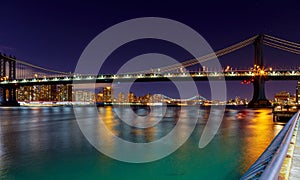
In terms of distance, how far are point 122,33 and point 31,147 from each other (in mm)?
28285

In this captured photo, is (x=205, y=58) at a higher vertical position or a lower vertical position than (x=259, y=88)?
higher

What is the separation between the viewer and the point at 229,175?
21.5 ft

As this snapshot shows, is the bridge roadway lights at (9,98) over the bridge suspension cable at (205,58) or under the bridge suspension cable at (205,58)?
under

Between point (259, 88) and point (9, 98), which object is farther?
point (9, 98)

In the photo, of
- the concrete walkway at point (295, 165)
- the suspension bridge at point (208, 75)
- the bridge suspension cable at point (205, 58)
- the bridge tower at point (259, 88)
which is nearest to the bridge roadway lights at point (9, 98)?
the suspension bridge at point (208, 75)

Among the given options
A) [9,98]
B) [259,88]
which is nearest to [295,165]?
[259,88]

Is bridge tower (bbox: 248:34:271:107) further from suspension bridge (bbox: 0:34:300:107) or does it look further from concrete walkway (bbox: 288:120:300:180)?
concrete walkway (bbox: 288:120:300:180)

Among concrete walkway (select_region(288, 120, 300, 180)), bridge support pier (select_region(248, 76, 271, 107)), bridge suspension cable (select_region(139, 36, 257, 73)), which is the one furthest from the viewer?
bridge suspension cable (select_region(139, 36, 257, 73))

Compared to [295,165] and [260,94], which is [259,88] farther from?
[295,165]

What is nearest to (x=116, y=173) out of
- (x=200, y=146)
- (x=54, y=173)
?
(x=54, y=173)

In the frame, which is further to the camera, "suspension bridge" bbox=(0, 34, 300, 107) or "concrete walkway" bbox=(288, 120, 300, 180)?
"suspension bridge" bbox=(0, 34, 300, 107)

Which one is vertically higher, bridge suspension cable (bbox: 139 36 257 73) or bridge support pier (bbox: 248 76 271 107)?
bridge suspension cable (bbox: 139 36 257 73)

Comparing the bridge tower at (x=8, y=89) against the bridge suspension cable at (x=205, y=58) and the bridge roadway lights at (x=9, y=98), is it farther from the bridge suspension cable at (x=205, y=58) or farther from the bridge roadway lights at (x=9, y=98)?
the bridge suspension cable at (x=205, y=58)

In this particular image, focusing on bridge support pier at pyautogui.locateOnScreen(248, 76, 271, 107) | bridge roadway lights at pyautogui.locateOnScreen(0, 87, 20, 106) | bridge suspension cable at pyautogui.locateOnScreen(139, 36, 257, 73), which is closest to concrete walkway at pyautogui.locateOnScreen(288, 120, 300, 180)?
bridge support pier at pyautogui.locateOnScreen(248, 76, 271, 107)
